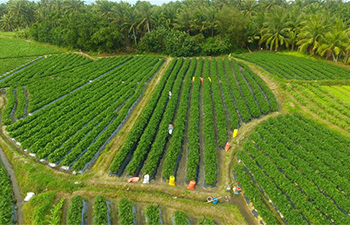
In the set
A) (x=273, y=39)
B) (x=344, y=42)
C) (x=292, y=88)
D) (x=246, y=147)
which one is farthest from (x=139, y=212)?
(x=273, y=39)

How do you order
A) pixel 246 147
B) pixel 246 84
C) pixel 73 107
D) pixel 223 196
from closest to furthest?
pixel 223 196 < pixel 246 147 < pixel 73 107 < pixel 246 84

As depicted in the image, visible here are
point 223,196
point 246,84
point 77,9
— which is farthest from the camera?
point 77,9

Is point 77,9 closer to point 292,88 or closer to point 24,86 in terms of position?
point 24,86

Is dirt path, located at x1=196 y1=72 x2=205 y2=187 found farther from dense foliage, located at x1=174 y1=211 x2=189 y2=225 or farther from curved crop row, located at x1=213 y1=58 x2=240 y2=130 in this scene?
curved crop row, located at x1=213 y1=58 x2=240 y2=130

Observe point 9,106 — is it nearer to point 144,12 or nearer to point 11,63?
point 11,63

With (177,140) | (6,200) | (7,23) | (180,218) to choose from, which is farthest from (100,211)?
(7,23)

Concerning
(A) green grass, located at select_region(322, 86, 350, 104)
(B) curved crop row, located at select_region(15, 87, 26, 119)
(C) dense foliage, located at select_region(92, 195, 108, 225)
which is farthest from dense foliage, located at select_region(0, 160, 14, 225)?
(A) green grass, located at select_region(322, 86, 350, 104)

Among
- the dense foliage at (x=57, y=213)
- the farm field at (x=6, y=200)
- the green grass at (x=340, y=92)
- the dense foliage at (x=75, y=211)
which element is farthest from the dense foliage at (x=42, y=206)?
the green grass at (x=340, y=92)
